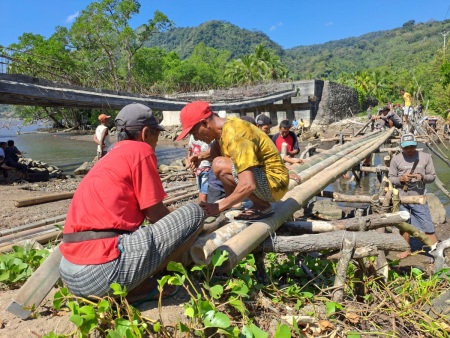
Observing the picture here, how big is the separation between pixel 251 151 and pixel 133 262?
1.27 m

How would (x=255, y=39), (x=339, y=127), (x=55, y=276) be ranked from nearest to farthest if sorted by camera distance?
(x=55, y=276) < (x=339, y=127) < (x=255, y=39)

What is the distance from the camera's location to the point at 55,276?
2.39 m

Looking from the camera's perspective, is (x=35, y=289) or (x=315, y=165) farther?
(x=315, y=165)

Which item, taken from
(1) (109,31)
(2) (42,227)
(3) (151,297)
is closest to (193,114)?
(3) (151,297)

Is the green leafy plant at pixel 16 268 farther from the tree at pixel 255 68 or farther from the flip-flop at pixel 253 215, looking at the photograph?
the tree at pixel 255 68

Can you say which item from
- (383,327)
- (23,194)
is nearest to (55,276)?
(383,327)

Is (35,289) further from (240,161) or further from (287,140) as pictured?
(287,140)

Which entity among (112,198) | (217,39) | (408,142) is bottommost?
(408,142)

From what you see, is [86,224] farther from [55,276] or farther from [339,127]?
[339,127]

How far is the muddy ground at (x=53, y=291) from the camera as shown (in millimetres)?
2219

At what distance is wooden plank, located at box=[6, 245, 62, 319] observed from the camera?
7.52ft

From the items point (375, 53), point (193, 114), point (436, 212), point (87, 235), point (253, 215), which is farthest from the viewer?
point (375, 53)

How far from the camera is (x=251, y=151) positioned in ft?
9.65

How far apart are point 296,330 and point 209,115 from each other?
1.74 meters
